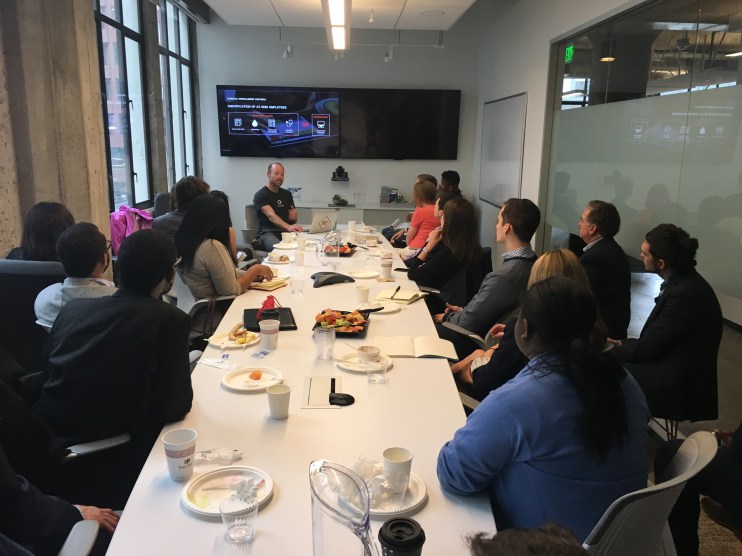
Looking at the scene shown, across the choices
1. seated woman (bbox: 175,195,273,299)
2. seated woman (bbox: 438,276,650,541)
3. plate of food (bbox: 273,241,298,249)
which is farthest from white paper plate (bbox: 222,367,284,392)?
plate of food (bbox: 273,241,298,249)

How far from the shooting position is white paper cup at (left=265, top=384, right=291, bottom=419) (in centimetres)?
193

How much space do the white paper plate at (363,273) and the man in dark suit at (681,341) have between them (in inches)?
75.7

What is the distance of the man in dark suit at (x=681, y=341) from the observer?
2.74m

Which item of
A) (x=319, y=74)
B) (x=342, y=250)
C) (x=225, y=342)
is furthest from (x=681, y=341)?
(x=319, y=74)

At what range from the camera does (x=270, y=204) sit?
6918 mm

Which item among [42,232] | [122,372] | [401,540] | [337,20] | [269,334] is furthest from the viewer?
[337,20]

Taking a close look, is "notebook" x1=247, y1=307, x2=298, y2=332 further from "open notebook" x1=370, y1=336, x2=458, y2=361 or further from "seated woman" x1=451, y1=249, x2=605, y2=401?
"seated woman" x1=451, y1=249, x2=605, y2=401

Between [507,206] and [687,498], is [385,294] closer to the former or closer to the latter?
[507,206]

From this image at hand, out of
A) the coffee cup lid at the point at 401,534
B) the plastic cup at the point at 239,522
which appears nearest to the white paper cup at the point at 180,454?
the plastic cup at the point at 239,522

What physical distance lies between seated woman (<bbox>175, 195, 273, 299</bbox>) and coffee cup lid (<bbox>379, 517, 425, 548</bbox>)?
2.66 metres

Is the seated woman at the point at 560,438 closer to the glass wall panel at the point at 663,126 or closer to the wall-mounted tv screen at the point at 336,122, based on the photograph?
the glass wall panel at the point at 663,126

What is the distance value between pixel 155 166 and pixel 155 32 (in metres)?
1.53

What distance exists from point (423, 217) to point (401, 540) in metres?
4.83

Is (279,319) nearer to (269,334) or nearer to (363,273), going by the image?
(269,334)
